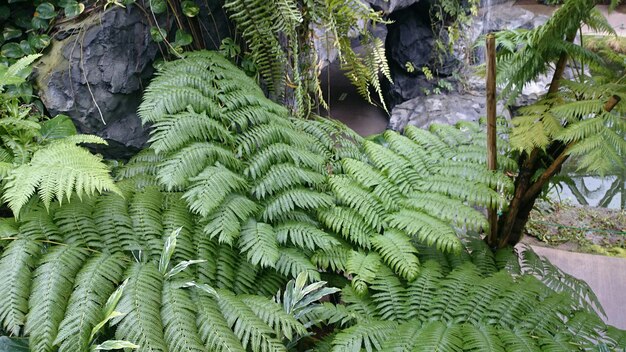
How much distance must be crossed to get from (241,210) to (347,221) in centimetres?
45

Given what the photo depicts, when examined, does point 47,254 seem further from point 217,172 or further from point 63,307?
point 217,172

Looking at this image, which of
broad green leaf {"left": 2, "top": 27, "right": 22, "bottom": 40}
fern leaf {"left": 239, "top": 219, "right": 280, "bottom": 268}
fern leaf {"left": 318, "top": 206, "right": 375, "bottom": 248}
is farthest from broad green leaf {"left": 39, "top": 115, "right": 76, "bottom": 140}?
fern leaf {"left": 318, "top": 206, "right": 375, "bottom": 248}

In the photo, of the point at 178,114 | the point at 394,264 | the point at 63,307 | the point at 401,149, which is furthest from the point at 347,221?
the point at 63,307

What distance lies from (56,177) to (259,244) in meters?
0.70

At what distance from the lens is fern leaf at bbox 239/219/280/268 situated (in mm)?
1605

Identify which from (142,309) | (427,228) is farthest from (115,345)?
(427,228)

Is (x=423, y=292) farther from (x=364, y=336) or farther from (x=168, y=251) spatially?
(x=168, y=251)

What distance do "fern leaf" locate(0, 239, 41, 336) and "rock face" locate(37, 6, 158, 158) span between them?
3.27ft

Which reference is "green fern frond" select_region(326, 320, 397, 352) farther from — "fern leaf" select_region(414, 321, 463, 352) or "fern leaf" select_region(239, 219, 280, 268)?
"fern leaf" select_region(239, 219, 280, 268)

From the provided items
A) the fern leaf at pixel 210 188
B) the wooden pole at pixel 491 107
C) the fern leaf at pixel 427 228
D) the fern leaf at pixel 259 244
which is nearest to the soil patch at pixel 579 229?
the wooden pole at pixel 491 107

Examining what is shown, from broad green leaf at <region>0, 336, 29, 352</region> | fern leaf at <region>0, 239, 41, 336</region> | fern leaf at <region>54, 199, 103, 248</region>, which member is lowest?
broad green leaf at <region>0, 336, 29, 352</region>

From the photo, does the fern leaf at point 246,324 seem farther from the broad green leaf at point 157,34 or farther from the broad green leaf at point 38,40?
the broad green leaf at point 38,40

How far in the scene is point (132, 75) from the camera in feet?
7.48

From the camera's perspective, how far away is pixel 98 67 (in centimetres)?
223
